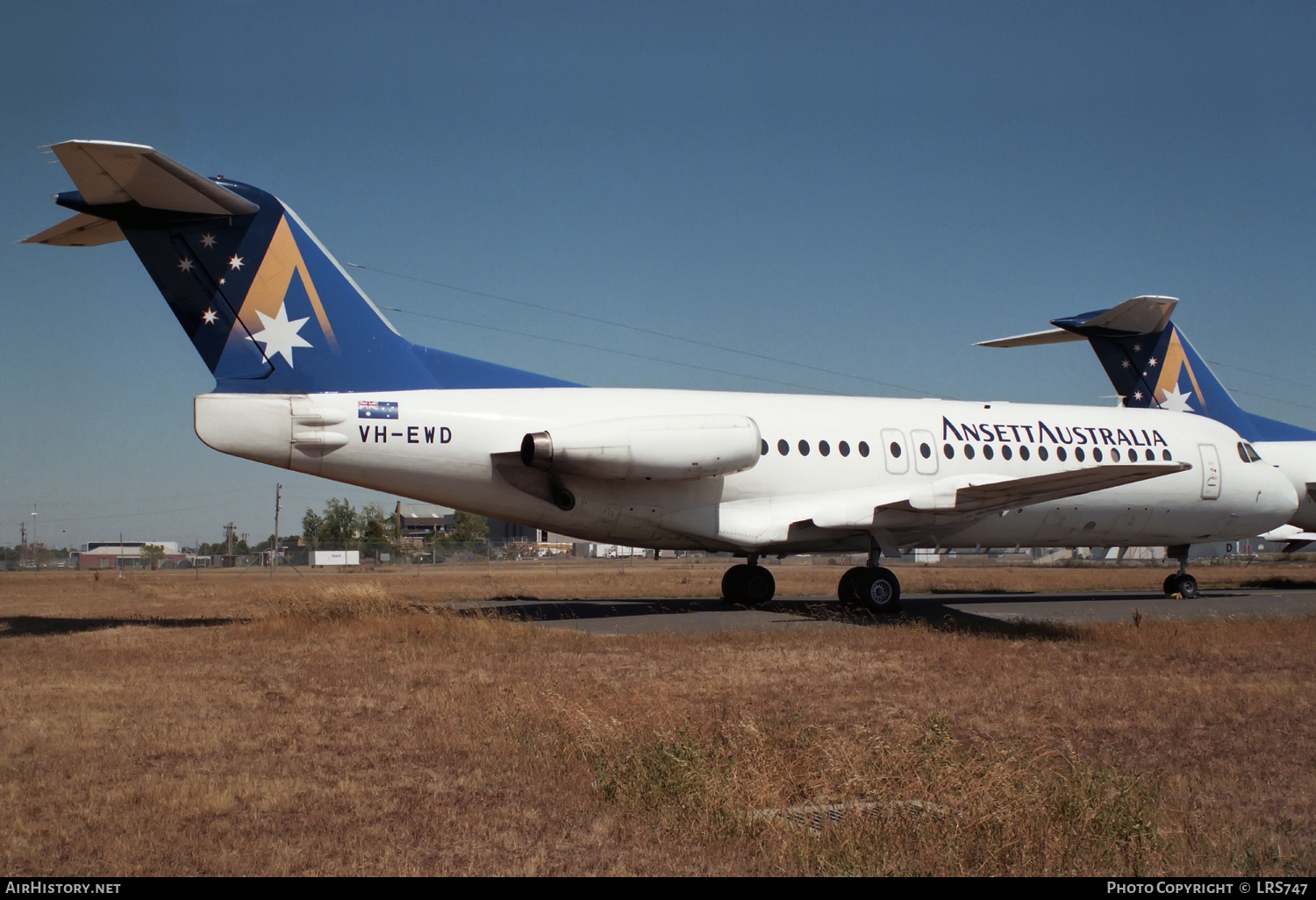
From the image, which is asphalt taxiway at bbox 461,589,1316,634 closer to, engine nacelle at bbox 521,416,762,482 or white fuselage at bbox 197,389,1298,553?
white fuselage at bbox 197,389,1298,553

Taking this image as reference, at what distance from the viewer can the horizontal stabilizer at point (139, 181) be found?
11830 millimetres

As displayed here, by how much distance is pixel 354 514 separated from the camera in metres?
97.8

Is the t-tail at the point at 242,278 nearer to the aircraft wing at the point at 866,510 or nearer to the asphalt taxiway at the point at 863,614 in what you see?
the asphalt taxiway at the point at 863,614

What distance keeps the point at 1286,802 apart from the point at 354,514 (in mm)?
98379

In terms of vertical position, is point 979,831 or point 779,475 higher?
point 779,475

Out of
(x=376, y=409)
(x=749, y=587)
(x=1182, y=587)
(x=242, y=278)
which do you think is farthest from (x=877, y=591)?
(x=242, y=278)

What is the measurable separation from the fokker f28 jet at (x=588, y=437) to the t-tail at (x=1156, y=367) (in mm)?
3815

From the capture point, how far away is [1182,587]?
23.3m

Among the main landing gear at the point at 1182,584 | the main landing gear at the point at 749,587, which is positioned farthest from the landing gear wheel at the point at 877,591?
the main landing gear at the point at 1182,584

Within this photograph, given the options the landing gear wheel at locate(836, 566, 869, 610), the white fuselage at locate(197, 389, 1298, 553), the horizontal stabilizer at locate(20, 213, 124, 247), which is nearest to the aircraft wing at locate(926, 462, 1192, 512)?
the white fuselage at locate(197, 389, 1298, 553)

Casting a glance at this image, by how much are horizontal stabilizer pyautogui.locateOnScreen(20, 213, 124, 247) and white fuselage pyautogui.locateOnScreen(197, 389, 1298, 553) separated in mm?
2606
